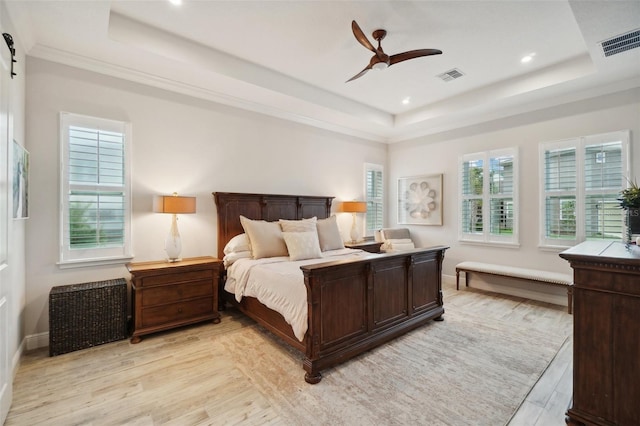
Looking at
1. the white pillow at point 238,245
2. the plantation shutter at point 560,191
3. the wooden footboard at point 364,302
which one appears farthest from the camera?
the plantation shutter at point 560,191

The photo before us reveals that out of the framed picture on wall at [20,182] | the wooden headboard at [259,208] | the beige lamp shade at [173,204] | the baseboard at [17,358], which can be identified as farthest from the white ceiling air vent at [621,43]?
the baseboard at [17,358]

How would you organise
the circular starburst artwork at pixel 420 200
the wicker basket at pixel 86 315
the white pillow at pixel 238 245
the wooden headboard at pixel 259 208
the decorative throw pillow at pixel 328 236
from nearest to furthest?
1. the wicker basket at pixel 86 315
2. the white pillow at pixel 238 245
3. the wooden headboard at pixel 259 208
4. the decorative throw pillow at pixel 328 236
5. the circular starburst artwork at pixel 420 200

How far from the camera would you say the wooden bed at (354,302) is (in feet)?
8.05

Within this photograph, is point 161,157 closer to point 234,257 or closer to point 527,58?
point 234,257

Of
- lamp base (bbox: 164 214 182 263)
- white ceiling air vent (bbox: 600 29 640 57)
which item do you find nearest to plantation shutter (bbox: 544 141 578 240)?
white ceiling air vent (bbox: 600 29 640 57)

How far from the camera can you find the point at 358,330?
2.77 meters

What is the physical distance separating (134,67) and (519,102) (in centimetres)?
532

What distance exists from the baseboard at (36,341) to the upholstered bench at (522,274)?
18.3 ft

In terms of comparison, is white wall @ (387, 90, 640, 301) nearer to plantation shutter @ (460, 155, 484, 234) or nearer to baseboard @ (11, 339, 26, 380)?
plantation shutter @ (460, 155, 484, 234)

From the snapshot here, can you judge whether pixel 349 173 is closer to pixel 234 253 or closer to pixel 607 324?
pixel 234 253

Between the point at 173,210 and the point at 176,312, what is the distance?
1.16 metres

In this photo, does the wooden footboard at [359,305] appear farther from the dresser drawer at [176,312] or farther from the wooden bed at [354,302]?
the dresser drawer at [176,312]

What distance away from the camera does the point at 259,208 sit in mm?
4496

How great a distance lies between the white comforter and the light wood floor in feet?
1.67
